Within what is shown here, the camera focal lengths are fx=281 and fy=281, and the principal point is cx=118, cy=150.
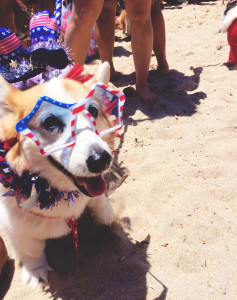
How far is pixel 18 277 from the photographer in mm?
1630

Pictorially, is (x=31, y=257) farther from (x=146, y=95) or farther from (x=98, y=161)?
(x=146, y=95)

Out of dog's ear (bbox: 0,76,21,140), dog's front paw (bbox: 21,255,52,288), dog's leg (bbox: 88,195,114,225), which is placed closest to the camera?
dog's ear (bbox: 0,76,21,140)

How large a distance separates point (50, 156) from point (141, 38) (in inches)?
82.6

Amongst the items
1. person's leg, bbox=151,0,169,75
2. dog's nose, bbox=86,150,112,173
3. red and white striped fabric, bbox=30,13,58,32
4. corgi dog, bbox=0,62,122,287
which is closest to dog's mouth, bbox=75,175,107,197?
corgi dog, bbox=0,62,122,287

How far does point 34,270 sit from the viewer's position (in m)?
1.60

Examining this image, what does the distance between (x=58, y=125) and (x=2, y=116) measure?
29 centimetres

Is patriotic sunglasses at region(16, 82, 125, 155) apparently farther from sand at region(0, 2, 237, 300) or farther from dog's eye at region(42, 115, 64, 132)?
sand at region(0, 2, 237, 300)

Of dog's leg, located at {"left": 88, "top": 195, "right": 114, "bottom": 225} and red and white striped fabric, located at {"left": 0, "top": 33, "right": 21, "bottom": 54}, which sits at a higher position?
red and white striped fabric, located at {"left": 0, "top": 33, "right": 21, "bottom": 54}

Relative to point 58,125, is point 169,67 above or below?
below

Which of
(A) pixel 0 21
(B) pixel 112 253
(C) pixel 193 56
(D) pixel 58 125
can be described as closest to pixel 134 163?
(B) pixel 112 253

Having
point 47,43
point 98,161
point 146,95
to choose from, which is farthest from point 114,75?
point 98,161

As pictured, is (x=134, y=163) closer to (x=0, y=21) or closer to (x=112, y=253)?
(x=112, y=253)

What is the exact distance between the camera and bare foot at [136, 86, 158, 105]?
301cm

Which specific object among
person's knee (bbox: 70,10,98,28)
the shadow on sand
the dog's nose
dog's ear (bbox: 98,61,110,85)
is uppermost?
person's knee (bbox: 70,10,98,28)
